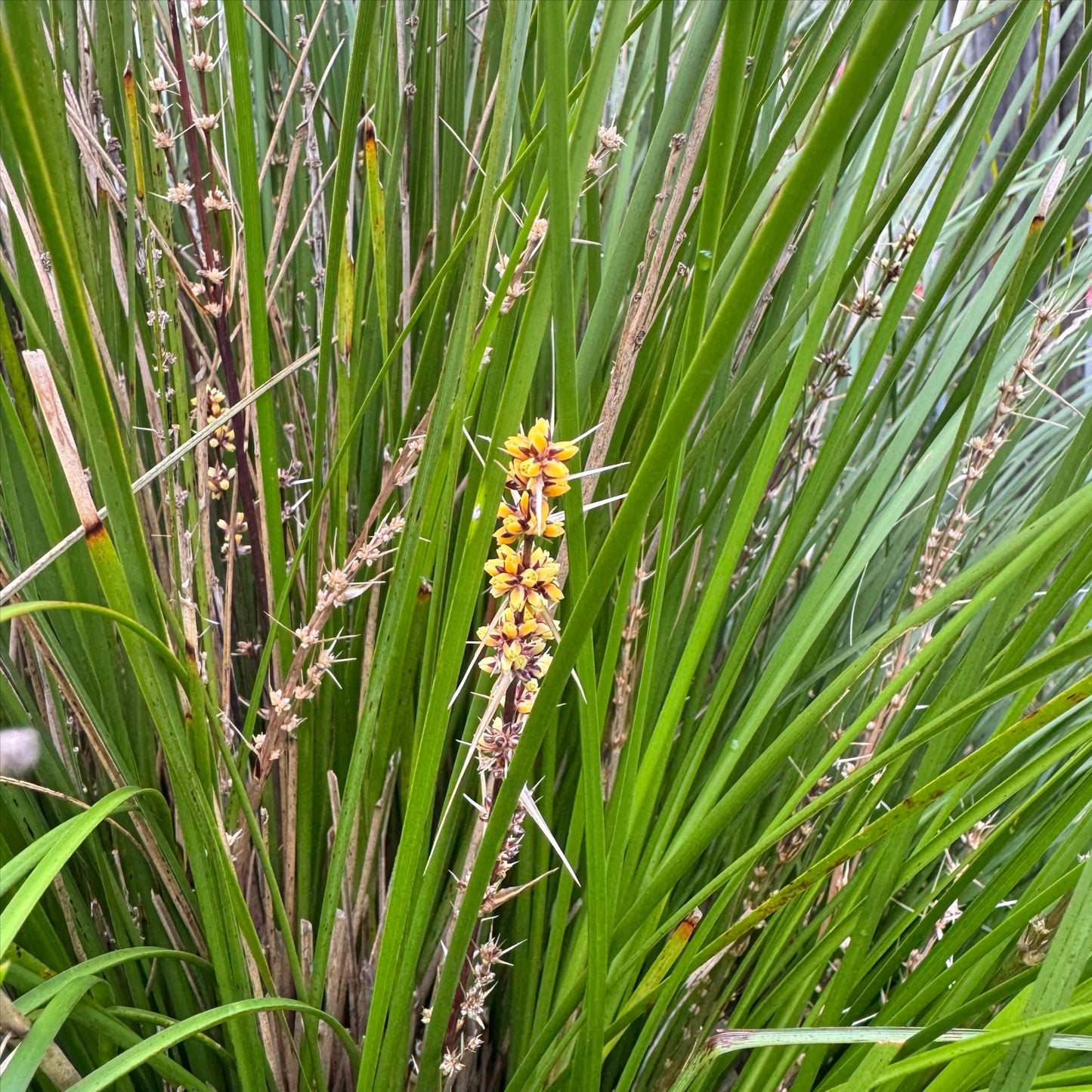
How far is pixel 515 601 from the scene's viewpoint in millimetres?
369

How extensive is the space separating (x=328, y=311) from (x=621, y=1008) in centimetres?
39

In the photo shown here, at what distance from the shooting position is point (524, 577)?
0.37m

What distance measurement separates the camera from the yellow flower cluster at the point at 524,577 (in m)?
0.34

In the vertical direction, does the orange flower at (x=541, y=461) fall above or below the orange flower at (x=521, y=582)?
above

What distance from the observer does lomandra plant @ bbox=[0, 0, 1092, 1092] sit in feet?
1.15

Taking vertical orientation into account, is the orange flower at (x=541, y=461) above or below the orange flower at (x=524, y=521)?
above

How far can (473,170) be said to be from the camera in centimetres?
74

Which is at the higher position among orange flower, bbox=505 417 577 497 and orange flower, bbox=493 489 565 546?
orange flower, bbox=505 417 577 497

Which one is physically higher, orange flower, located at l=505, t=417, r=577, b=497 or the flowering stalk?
orange flower, located at l=505, t=417, r=577, b=497

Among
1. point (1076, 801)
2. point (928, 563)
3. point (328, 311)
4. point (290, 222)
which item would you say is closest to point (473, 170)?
point (290, 222)

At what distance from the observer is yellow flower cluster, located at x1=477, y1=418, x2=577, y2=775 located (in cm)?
34

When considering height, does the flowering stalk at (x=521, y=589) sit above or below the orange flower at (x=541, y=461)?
below

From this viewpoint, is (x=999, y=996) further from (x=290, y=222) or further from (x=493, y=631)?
(x=290, y=222)

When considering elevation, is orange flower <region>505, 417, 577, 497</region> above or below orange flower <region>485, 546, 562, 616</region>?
above
